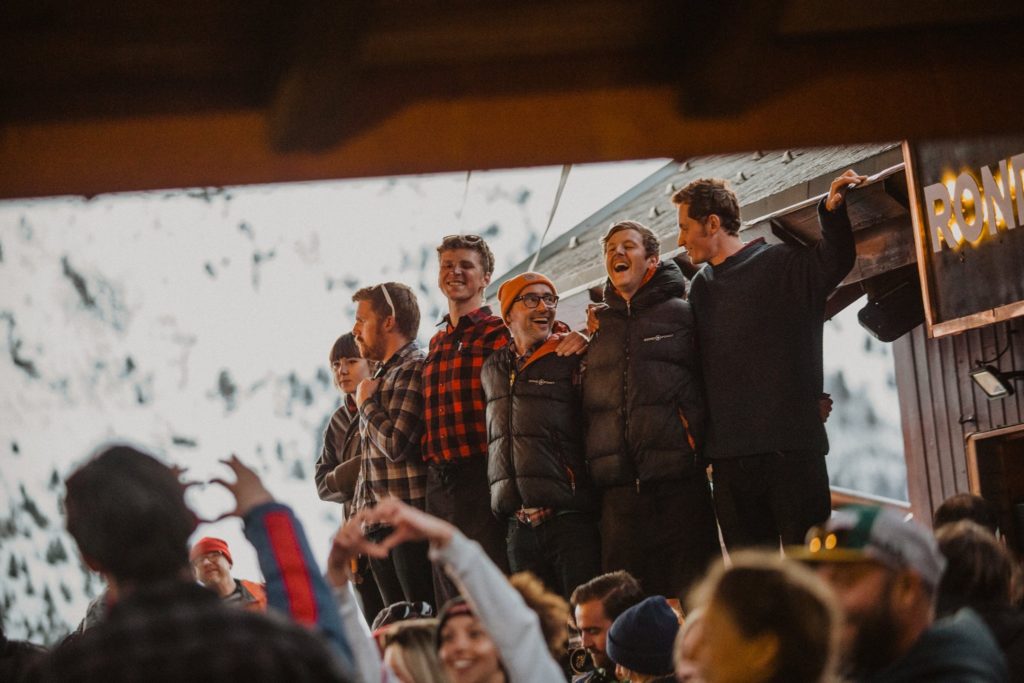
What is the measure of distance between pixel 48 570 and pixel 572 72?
751 inches

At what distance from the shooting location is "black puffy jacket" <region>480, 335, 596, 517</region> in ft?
18.1

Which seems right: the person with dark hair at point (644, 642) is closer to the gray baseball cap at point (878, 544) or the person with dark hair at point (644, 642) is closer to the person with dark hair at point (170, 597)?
the gray baseball cap at point (878, 544)

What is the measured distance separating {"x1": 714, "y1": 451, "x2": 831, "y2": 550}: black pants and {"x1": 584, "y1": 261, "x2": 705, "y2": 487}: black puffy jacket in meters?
0.19

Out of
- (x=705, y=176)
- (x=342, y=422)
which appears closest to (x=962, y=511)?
(x=342, y=422)

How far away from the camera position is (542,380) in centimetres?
564

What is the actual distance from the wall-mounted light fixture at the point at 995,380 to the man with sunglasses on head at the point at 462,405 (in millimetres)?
4091

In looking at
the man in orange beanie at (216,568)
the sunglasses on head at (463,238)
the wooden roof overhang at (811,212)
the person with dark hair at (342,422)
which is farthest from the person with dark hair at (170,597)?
the person with dark hair at (342,422)

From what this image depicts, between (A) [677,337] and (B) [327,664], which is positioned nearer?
(B) [327,664]

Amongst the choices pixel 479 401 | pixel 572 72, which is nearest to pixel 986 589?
pixel 572 72

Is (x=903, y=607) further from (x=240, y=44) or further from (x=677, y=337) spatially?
(x=677, y=337)

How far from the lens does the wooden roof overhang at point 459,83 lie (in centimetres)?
254

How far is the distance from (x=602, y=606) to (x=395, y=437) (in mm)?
1562

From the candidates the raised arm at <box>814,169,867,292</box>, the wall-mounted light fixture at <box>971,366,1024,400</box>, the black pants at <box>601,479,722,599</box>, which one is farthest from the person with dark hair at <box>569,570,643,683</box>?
the wall-mounted light fixture at <box>971,366,1024,400</box>

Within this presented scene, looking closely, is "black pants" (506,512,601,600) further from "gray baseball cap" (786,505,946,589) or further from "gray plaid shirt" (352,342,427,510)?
"gray baseball cap" (786,505,946,589)
